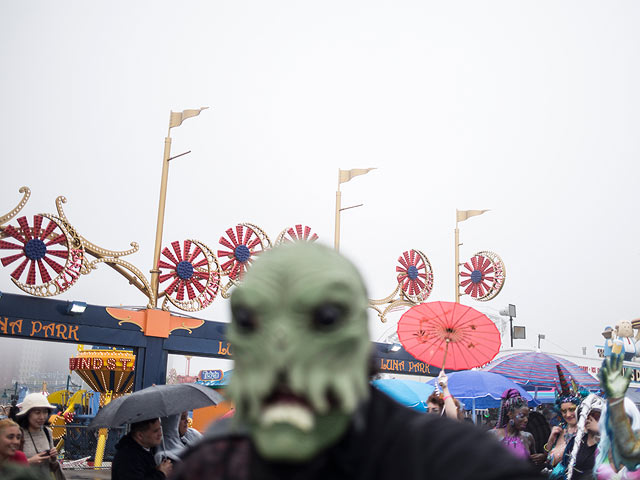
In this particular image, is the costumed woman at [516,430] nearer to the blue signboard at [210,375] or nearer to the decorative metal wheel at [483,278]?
the decorative metal wheel at [483,278]

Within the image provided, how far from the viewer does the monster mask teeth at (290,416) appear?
40.5 inches

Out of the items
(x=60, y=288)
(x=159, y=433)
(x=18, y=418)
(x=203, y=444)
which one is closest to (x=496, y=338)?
(x=159, y=433)

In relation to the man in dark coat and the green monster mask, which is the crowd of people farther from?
the man in dark coat

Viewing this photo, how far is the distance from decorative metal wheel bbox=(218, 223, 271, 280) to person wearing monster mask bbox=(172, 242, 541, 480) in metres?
13.3

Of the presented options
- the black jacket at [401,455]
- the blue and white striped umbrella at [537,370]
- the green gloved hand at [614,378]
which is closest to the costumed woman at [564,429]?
the green gloved hand at [614,378]

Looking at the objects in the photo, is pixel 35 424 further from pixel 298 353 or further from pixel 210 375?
pixel 210 375

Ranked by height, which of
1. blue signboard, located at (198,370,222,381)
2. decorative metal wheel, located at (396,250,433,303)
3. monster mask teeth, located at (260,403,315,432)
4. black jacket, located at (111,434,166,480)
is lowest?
blue signboard, located at (198,370,222,381)

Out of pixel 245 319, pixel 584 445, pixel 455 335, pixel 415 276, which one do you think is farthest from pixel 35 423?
pixel 415 276

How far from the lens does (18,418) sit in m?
5.36

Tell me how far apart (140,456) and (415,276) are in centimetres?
1443

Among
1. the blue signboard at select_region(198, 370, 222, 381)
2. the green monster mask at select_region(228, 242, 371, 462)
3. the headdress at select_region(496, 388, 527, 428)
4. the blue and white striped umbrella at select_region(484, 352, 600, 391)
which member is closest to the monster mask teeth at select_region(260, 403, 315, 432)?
the green monster mask at select_region(228, 242, 371, 462)

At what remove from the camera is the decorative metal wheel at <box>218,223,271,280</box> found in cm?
1441

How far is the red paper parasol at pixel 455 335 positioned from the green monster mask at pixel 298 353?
20.0ft

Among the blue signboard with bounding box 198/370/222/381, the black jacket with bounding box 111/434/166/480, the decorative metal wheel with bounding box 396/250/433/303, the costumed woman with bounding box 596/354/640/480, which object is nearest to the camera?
the costumed woman with bounding box 596/354/640/480
